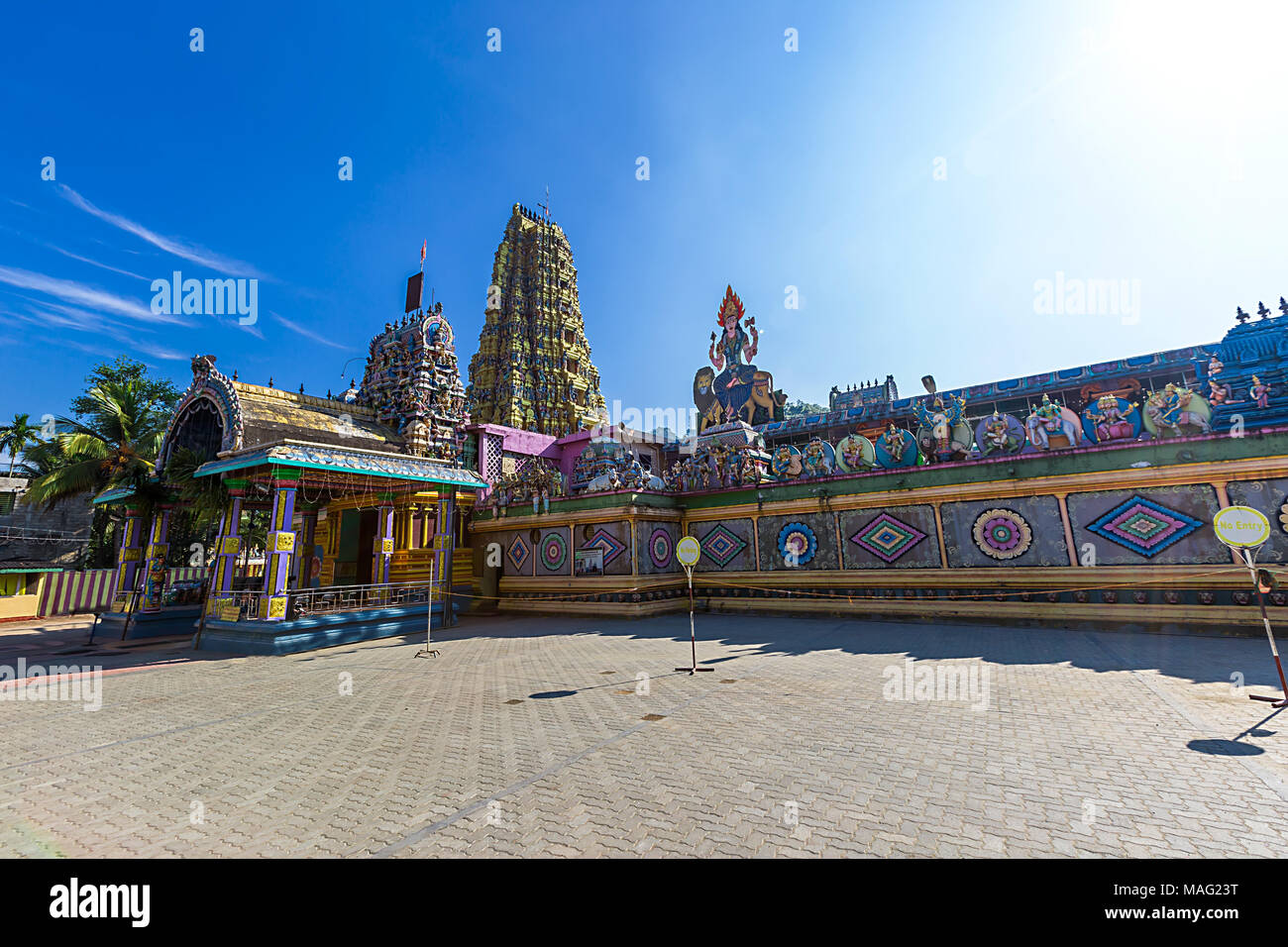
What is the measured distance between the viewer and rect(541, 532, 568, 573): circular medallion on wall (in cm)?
1994

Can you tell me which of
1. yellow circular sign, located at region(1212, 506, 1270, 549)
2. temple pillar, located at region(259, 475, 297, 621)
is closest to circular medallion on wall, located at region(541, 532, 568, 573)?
temple pillar, located at region(259, 475, 297, 621)

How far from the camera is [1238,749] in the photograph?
465 cm

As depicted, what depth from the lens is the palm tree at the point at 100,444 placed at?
24844 millimetres

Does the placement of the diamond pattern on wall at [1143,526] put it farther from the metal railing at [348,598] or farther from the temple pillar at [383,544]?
the temple pillar at [383,544]

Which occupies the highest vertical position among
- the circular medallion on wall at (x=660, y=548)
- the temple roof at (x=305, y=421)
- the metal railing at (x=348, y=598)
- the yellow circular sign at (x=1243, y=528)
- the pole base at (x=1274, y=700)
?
the temple roof at (x=305, y=421)

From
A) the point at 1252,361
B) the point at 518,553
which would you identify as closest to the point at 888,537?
the point at 518,553

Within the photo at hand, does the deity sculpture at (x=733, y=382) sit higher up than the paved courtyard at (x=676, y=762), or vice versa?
the deity sculpture at (x=733, y=382)

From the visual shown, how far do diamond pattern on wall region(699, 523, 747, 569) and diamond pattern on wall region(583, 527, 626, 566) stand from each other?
3.24m

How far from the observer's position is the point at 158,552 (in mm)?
17953

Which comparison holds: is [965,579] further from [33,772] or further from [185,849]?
[33,772]

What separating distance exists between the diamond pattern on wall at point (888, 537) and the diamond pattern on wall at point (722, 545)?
393 cm

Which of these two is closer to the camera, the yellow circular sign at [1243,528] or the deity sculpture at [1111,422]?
the yellow circular sign at [1243,528]

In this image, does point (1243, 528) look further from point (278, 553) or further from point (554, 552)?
point (278, 553)

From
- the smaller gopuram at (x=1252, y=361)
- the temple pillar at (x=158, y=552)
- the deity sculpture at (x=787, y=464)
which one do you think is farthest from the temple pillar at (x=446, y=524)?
the smaller gopuram at (x=1252, y=361)
